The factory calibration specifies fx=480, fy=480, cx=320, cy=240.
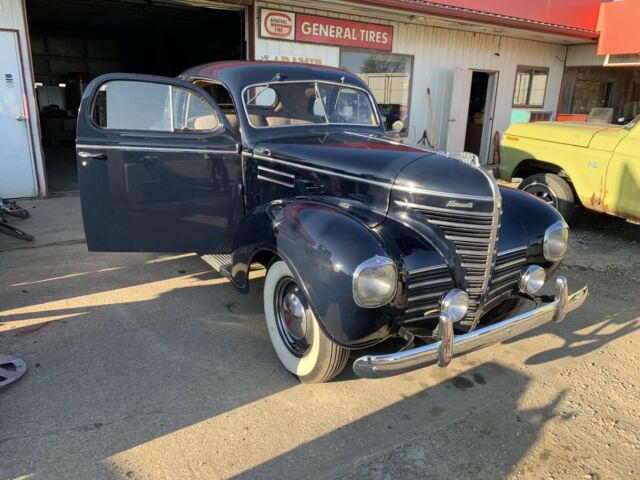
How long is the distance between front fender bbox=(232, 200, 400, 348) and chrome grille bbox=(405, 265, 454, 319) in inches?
5.4

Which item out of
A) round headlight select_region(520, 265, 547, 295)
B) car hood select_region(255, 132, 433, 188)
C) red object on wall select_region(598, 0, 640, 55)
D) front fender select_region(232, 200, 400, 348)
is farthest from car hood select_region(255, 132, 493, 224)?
red object on wall select_region(598, 0, 640, 55)

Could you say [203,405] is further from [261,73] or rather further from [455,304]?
[261,73]

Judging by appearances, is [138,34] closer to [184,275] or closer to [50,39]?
[50,39]

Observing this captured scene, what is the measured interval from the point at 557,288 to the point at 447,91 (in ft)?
28.6

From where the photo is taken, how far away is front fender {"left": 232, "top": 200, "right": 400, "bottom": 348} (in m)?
2.41

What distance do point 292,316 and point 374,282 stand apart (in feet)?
2.56

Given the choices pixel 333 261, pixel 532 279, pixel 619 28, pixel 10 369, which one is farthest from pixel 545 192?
pixel 619 28

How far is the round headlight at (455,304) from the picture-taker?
252 cm

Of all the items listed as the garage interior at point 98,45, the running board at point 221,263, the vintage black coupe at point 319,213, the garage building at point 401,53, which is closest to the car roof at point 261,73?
the vintage black coupe at point 319,213

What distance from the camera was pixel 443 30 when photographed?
1031 cm

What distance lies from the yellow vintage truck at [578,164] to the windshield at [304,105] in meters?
3.11

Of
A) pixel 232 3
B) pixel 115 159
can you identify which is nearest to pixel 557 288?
pixel 115 159

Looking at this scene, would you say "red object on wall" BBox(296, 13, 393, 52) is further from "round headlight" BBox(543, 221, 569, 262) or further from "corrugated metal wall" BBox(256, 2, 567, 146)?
"round headlight" BBox(543, 221, 569, 262)

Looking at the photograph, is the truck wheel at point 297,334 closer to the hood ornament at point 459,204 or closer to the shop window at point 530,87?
the hood ornament at point 459,204
